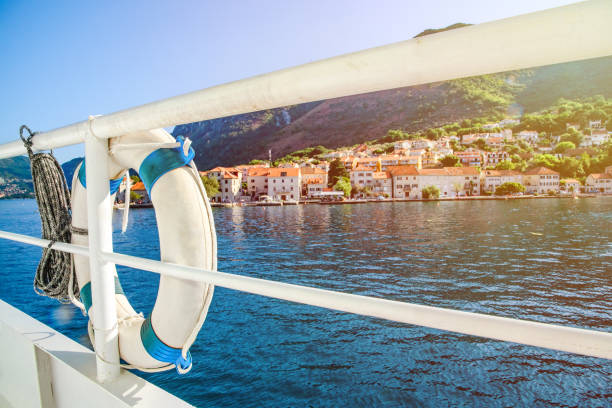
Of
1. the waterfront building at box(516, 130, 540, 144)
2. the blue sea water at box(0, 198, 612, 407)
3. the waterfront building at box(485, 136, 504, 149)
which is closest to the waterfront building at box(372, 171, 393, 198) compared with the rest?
the waterfront building at box(485, 136, 504, 149)

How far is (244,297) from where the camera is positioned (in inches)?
402

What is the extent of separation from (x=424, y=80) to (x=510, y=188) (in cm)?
5523

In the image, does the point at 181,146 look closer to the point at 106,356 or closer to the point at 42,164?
the point at 106,356

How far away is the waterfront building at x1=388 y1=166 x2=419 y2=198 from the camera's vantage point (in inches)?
1940

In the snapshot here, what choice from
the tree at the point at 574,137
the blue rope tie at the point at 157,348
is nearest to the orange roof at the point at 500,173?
the tree at the point at 574,137

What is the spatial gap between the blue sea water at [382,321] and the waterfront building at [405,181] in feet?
84.1

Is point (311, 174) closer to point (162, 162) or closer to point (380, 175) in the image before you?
point (380, 175)

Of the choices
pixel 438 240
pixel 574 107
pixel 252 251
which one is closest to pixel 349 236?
pixel 438 240

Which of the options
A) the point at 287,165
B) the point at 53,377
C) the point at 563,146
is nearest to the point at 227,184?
the point at 287,165

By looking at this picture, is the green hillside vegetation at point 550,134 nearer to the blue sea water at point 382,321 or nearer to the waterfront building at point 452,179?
the waterfront building at point 452,179

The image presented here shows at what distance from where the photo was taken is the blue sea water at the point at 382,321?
18.3 ft

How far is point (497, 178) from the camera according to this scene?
164 feet

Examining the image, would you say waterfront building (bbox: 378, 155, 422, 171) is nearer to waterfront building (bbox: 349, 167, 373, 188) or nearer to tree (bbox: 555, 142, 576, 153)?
waterfront building (bbox: 349, 167, 373, 188)

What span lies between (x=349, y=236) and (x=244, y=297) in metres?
14.2
